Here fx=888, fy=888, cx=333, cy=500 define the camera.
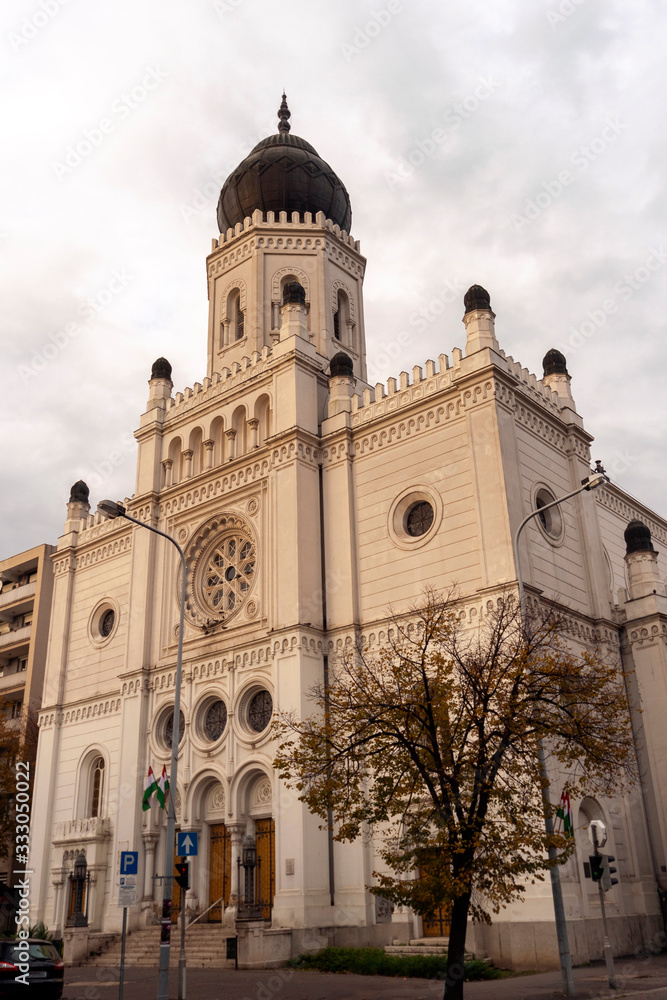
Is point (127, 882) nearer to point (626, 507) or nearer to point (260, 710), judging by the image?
point (260, 710)

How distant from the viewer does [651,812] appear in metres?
27.3

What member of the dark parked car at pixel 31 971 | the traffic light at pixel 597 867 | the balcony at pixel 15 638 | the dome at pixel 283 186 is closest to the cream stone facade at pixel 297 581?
the dome at pixel 283 186

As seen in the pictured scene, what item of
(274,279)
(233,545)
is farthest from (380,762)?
(274,279)

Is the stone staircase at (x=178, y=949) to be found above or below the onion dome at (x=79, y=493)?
below

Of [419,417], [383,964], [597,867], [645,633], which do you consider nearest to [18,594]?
[419,417]

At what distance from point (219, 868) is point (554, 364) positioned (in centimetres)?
2134

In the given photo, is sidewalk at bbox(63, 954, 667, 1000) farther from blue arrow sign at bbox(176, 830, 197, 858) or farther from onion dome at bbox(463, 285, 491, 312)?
onion dome at bbox(463, 285, 491, 312)

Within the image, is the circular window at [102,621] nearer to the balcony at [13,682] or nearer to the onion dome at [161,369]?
the onion dome at [161,369]

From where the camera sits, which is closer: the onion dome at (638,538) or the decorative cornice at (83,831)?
the onion dome at (638,538)

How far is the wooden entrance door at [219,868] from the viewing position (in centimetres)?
2820

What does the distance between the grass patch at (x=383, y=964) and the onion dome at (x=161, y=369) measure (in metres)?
24.4

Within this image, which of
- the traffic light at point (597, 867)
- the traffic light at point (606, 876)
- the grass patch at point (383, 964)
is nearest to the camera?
the traffic light at point (606, 876)

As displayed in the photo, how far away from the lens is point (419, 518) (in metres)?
28.7

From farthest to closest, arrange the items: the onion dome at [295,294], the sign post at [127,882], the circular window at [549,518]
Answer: the onion dome at [295,294], the circular window at [549,518], the sign post at [127,882]
